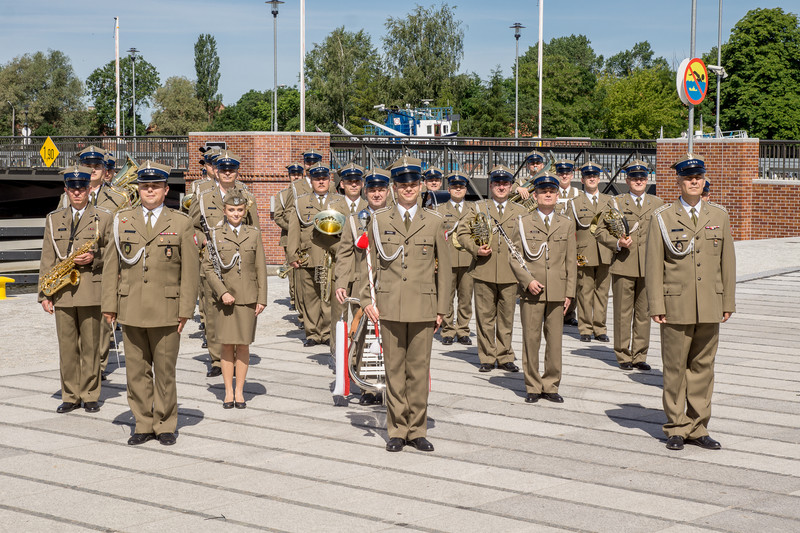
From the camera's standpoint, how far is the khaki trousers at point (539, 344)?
9.83 m

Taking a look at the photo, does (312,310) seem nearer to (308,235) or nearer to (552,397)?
(308,235)

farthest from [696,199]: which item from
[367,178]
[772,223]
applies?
[772,223]

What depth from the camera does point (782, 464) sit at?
301 inches

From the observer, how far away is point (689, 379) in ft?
27.0

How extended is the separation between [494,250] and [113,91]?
11538cm

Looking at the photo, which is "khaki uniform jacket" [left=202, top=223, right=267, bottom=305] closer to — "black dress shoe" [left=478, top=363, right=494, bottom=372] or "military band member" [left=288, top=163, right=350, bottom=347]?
"black dress shoe" [left=478, top=363, right=494, bottom=372]

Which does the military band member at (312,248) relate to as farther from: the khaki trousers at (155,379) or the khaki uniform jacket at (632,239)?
the khaki trousers at (155,379)

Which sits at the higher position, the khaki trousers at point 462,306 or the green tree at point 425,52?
A: the green tree at point 425,52

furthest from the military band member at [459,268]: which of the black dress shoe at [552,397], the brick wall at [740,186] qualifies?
the brick wall at [740,186]

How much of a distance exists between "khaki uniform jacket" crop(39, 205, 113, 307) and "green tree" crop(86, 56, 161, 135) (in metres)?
110

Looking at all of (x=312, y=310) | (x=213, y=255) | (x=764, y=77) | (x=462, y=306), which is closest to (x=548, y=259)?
(x=213, y=255)

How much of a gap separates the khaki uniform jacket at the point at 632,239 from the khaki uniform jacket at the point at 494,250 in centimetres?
112

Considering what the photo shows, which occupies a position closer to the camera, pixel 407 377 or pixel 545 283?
pixel 407 377

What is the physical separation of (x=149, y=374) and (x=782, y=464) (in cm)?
494
